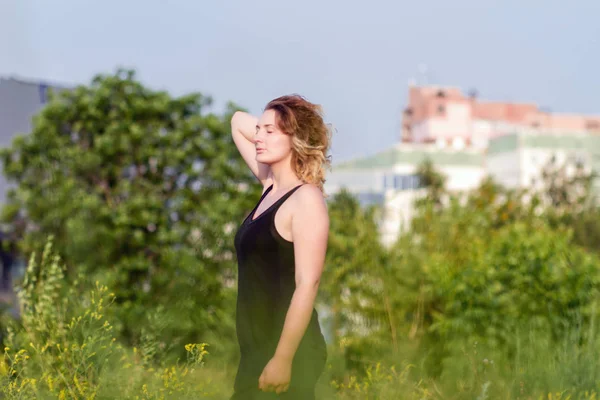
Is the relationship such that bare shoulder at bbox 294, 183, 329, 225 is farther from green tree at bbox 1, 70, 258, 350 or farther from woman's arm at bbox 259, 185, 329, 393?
green tree at bbox 1, 70, 258, 350

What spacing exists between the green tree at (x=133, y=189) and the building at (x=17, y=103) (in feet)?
43.9

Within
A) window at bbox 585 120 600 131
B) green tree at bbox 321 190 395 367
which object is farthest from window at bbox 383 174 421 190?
green tree at bbox 321 190 395 367

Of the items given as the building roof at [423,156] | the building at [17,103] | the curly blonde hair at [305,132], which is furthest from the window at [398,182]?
the curly blonde hair at [305,132]

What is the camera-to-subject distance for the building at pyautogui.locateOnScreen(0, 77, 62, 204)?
2534cm

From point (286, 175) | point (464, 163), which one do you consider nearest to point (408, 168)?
point (464, 163)

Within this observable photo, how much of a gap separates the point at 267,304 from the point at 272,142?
561 mm

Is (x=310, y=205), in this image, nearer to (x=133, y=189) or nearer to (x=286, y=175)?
(x=286, y=175)

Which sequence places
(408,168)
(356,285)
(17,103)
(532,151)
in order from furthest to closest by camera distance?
(408,168)
(532,151)
(17,103)
(356,285)

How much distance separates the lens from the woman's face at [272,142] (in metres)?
3.26

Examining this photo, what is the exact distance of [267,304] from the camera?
10.6 feet

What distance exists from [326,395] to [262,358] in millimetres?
1909

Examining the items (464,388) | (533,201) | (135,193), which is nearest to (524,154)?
(533,201)

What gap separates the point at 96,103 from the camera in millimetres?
12023

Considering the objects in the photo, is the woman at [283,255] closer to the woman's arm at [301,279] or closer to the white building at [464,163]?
the woman's arm at [301,279]
